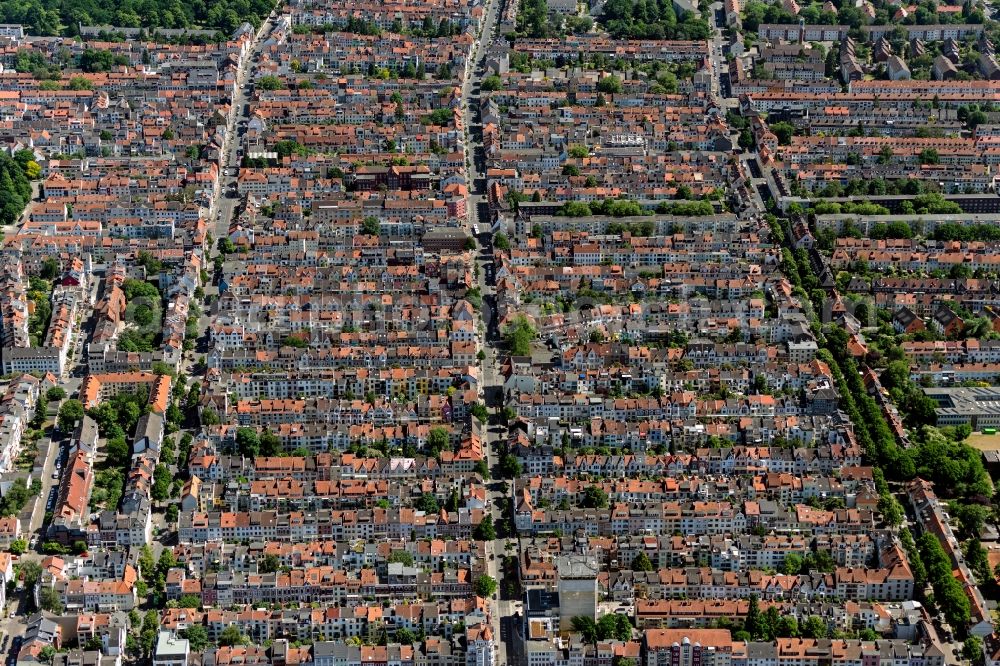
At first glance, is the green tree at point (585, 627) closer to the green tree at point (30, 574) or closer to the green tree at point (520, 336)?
the green tree at point (30, 574)

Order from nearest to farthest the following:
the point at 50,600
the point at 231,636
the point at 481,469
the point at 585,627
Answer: the point at 231,636 < the point at 585,627 < the point at 50,600 < the point at 481,469

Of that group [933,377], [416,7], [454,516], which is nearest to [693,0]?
[416,7]

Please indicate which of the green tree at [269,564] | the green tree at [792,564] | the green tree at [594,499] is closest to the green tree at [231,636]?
the green tree at [269,564]

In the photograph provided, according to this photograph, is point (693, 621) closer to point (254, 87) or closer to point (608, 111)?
point (608, 111)

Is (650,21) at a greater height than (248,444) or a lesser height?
greater

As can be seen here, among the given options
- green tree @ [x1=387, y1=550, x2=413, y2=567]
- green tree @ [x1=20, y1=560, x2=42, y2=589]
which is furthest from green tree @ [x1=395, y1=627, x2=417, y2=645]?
green tree @ [x1=20, y1=560, x2=42, y2=589]

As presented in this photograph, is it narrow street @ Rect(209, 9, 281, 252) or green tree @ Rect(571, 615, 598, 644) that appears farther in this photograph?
narrow street @ Rect(209, 9, 281, 252)

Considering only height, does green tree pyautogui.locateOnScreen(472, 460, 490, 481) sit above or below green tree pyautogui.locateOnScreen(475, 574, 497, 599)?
above

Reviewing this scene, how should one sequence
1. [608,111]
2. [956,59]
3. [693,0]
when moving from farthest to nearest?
[693,0], [956,59], [608,111]

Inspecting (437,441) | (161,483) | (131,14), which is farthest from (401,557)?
(131,14)

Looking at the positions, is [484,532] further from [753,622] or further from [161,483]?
[161,483]

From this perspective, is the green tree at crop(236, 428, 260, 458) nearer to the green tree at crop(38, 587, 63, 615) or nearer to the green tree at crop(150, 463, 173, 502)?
the green tree at crop(150, 463, 173, 502)
